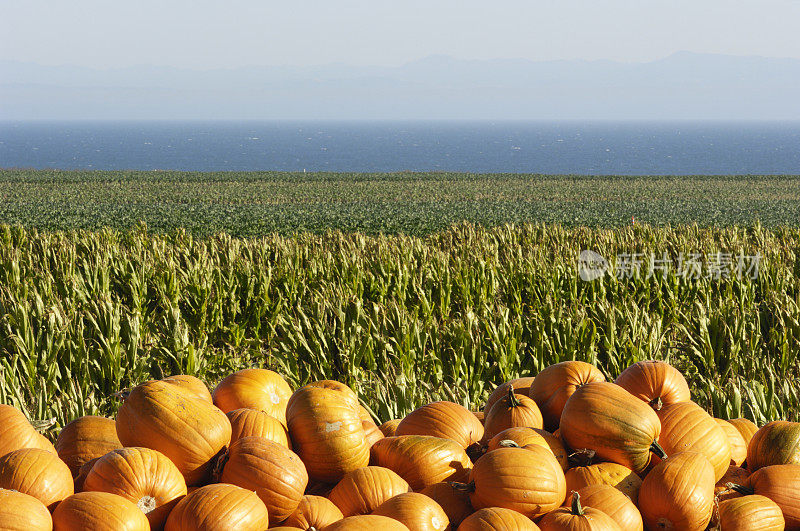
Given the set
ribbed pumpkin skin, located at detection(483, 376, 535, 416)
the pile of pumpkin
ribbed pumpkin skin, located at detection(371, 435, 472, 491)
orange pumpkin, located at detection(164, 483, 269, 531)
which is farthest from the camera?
ribbed pumpkin skin, located at detection(483, 376, 535, 416)

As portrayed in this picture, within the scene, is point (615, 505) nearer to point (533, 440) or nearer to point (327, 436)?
point (533, 440)

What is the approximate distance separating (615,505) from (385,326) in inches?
202

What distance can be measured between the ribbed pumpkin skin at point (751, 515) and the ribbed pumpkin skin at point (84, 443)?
2.05m

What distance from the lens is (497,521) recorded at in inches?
79.6

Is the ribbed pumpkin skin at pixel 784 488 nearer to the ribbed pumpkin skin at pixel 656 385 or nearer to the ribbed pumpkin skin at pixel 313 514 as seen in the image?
the ribbed pumpkin skin at pixel 656 385

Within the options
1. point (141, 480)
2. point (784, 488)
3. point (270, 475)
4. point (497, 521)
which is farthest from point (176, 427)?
point (784, 488)

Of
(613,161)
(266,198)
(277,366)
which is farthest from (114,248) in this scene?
(613,161)

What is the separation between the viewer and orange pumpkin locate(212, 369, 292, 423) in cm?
280

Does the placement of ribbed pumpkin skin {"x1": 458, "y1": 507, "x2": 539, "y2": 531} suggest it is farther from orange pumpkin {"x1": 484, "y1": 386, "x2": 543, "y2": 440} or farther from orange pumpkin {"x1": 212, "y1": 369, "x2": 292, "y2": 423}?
orange pumpkin {"x1": 212, "y1": 369, "x2": 292, "y2": 423}

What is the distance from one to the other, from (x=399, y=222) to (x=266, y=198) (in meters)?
20.8

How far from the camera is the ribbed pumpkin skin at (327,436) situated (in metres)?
2.43

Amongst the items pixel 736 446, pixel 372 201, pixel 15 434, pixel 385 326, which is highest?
pixel 15 434

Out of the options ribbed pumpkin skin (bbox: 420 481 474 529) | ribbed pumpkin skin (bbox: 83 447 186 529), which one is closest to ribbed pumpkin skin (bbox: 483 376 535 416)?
ribbed pumpkin skin (bbox: 420 481 474 529)

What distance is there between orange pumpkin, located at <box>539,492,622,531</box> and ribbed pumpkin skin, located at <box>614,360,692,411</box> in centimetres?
89
